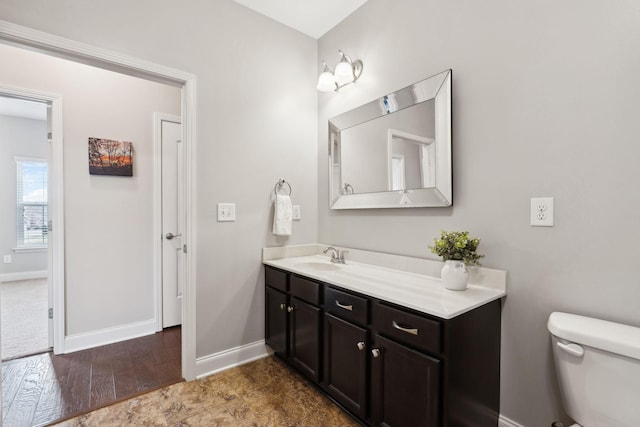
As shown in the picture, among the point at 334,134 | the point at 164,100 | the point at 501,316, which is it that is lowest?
the point at 501,316

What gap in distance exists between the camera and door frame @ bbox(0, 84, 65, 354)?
2352mm

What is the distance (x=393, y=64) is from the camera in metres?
2.03

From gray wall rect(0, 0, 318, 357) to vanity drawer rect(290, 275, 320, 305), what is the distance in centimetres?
47

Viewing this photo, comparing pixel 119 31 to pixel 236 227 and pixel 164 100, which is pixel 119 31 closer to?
pixel 164 100

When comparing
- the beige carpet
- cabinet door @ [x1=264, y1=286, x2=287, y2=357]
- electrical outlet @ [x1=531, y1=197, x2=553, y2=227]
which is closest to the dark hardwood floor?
the beige carpet

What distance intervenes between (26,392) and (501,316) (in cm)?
283

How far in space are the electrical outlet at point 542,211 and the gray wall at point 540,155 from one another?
3 cm

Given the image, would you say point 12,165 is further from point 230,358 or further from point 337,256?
point 337,256

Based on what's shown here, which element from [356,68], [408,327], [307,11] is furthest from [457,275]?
[307,11]

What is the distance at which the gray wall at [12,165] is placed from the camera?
4.70 m

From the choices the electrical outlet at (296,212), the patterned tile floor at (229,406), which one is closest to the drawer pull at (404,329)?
the patterned tile floor at (229,406)

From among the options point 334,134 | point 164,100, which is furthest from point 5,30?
point 334,134

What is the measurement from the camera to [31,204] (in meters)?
4.97

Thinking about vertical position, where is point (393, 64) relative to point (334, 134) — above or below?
above
